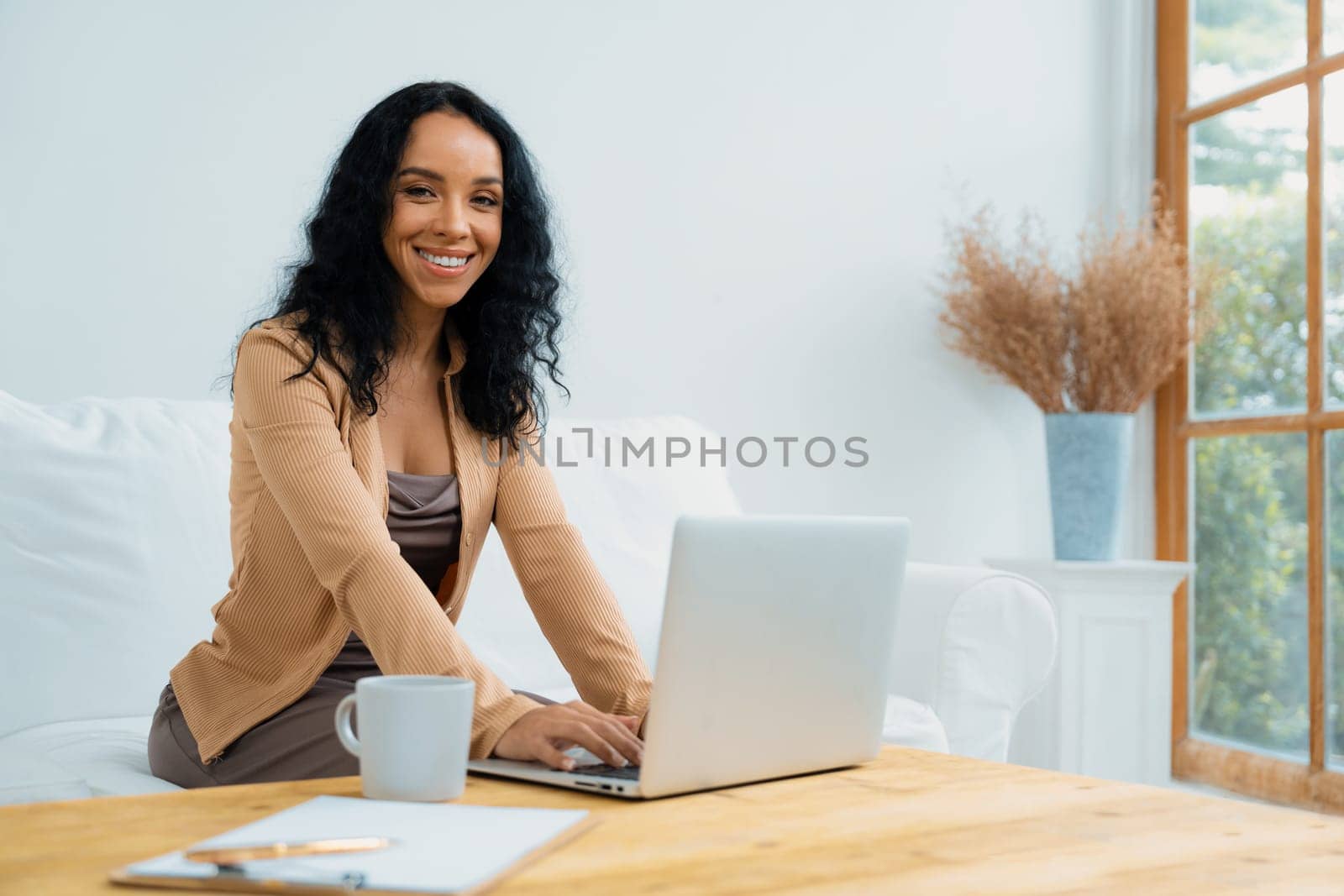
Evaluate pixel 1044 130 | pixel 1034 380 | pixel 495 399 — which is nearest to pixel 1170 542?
pixel 1034 380

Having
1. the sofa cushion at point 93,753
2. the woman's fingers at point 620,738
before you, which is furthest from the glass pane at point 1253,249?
the sofa cushion at point 93,753

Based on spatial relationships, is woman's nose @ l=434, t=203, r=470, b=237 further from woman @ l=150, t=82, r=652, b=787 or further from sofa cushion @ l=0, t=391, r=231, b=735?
sofa cushion @ l=0, t=391, r=231, b=735

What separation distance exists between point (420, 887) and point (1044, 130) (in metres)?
3.07

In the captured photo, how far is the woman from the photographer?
1.30 m

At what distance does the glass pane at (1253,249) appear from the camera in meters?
2.92

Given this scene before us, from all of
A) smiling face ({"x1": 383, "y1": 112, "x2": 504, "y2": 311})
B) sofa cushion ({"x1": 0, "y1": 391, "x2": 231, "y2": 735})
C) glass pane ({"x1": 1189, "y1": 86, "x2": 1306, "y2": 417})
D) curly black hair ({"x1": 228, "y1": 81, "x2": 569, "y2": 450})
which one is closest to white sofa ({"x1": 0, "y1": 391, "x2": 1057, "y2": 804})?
sofa cushion ({"x1": 0, "y1": 391, "x2": 231, "y2": 735})

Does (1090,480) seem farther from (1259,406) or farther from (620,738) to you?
(620,738)

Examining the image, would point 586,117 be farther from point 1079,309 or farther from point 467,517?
point 467,517

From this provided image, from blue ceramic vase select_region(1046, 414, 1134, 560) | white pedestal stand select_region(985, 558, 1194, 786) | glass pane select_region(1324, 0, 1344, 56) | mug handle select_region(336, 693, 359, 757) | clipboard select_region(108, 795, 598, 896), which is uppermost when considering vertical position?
glass pane select_region(1324, 0, 1344, 56)

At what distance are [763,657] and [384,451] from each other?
69 centimetres

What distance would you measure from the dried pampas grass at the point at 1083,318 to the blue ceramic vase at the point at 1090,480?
0.07 m

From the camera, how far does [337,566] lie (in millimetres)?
1191

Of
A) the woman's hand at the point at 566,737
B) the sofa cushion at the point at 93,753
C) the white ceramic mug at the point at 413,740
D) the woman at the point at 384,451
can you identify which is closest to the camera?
the white ceramic mug at the point at 413,740

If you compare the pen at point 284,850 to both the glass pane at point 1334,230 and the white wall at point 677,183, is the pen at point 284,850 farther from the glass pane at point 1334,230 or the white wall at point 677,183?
the glass pane at point 1334,230
